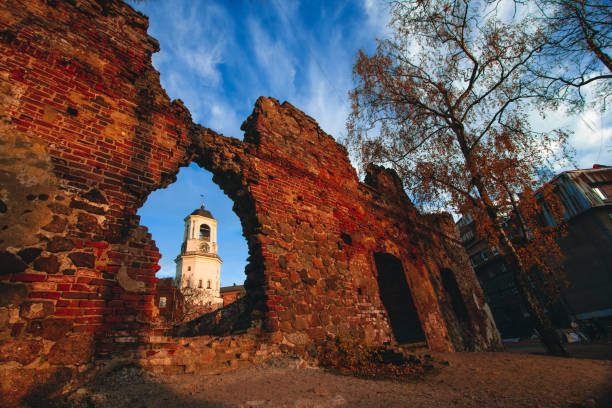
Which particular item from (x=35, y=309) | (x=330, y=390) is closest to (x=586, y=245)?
(x=330, y=390)

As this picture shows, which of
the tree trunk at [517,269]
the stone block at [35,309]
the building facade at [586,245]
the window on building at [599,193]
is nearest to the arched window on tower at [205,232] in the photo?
the building facade at [586,245]

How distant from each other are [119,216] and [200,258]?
112ft

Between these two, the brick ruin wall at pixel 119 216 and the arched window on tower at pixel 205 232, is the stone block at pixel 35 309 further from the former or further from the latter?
the arched window on tower at pixel 205 232

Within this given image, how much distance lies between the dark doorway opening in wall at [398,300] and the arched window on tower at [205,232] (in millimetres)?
33002

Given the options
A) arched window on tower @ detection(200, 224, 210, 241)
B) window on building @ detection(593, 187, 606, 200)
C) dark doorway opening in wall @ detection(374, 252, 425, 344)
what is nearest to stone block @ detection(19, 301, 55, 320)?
dark doorway opening in wall @ detection(374, 252, 425, 344)

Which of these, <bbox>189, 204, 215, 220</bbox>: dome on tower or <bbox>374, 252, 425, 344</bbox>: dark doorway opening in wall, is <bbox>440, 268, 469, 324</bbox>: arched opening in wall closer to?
<bbox>374, 252, 425, 344</bbox>: dark doorway opening in wall

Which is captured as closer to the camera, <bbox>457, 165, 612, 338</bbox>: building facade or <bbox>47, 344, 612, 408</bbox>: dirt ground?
<bbox>47, 344, 612, 408</bbox>: dirt ground

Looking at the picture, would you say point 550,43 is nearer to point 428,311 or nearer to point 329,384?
point 428,311

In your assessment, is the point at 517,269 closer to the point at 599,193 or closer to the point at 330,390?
the point at 330,390

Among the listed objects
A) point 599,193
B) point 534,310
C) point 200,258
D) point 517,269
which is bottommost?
point 534,310

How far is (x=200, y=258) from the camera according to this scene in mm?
34625

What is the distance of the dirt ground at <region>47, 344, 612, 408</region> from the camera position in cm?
209

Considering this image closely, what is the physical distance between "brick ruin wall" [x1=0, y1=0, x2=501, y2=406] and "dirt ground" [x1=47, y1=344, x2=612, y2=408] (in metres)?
0.30

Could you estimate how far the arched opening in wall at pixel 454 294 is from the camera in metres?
9.11
